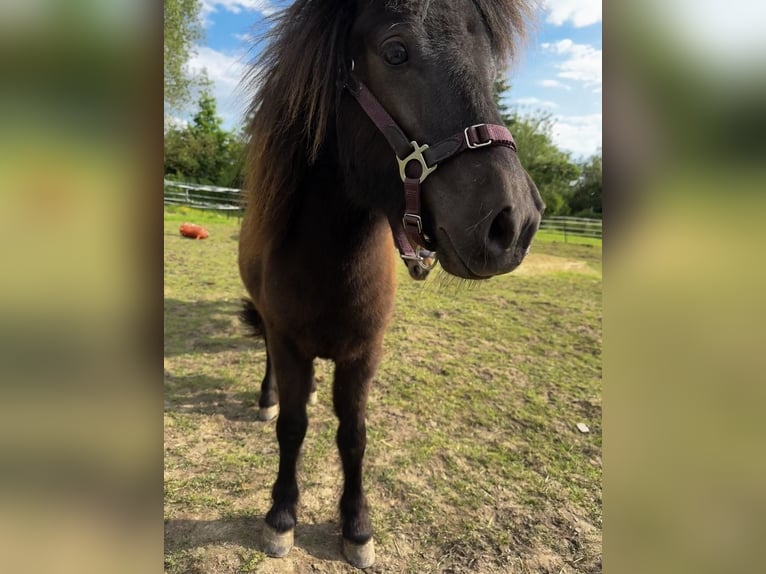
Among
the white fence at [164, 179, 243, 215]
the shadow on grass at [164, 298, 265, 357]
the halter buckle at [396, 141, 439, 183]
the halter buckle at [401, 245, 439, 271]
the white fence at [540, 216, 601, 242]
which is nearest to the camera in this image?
the halter buckle at [396, 141, 439, 183]

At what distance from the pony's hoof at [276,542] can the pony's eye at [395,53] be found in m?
2.34

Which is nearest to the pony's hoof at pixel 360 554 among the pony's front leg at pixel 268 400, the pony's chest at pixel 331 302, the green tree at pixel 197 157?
the pony's chest at pixel 331 302

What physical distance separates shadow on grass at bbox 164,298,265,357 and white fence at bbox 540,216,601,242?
1290cm

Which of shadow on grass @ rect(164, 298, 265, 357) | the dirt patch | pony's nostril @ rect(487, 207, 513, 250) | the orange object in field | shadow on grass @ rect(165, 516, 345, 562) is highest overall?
pony's nostril @ rect(487, 207, 513, 250)

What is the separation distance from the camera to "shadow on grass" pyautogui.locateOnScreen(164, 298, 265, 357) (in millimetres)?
4854

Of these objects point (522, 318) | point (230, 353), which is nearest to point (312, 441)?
point (230, 353)

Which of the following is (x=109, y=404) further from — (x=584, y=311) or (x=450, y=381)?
(x=584, y=311)

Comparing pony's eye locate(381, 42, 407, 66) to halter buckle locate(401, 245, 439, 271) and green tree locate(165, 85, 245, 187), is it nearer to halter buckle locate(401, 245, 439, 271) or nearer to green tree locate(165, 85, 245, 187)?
halter buckle locate(401, 245, 439, 271)

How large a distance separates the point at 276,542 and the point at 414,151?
7.04ft

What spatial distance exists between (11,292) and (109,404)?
0.17 metres

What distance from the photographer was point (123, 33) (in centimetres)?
51

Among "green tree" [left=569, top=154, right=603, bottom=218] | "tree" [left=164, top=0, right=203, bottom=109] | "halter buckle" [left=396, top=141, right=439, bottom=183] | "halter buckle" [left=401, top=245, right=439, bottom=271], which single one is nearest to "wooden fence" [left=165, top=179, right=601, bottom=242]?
"tree" [left=164, top=0, right=203, bottom=109]

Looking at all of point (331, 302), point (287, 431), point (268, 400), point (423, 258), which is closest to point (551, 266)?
point (268, 400)

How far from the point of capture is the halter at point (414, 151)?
4.40 feet
